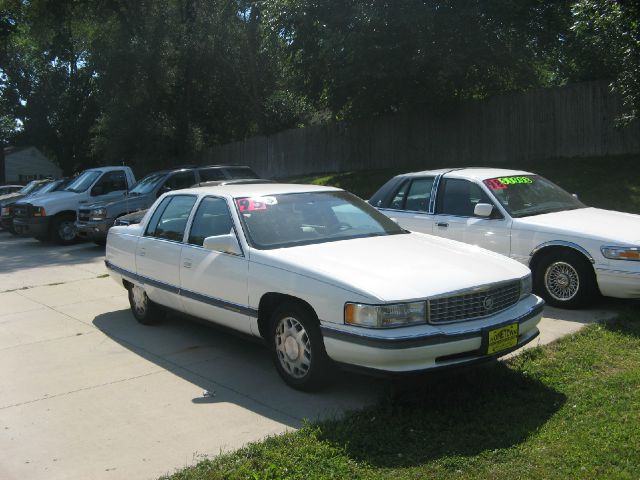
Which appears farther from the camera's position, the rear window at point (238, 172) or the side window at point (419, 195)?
the rear window at point (238, 172)

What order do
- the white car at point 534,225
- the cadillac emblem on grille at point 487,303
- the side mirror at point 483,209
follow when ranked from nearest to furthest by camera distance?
the cadillac emblem on grille at point 487,303 → the white car at point 534,225 → the side mirror at point 483,209

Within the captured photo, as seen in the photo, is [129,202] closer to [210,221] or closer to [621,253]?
[210,221]

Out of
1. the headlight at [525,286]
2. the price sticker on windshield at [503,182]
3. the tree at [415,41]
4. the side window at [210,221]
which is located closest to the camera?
the headlight at [525,286]

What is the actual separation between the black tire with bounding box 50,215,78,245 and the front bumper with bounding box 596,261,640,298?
12.6 m

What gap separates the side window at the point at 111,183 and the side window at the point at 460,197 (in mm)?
10147

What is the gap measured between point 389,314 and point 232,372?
1.91 m

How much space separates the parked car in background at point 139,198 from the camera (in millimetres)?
14148

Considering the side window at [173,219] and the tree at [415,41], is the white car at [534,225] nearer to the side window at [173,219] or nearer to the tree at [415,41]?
the side window at [173,219]

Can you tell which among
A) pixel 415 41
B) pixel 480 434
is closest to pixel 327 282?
pixel 480 434

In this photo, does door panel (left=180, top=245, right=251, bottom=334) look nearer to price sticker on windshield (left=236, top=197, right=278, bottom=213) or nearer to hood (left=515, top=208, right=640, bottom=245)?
price sticker on windshield (left=236, top=197, right=278, bottom=213)

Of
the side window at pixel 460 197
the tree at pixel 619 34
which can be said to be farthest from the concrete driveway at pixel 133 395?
the tree at pixel 619 34

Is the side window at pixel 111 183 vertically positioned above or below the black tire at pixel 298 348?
above

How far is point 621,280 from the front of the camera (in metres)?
6.62

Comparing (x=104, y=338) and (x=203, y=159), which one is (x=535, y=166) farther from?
(x=203, y=159)
